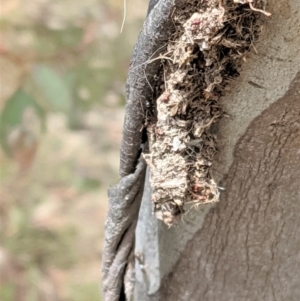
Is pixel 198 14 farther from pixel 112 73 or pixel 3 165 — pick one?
pixel 3 165

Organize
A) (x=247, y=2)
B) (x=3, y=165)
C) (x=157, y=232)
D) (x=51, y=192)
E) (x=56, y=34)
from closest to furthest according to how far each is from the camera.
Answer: (x=247, y=2) < (x=157, y=232) < (x=56, y=34) < (x=3, y=165) < (x=51, y=192)

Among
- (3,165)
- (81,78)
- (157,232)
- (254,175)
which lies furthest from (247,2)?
(3,165)

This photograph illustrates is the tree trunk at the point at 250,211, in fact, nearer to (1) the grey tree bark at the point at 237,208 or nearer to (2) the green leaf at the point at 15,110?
(1) the grey tree bark at the point at 237,208

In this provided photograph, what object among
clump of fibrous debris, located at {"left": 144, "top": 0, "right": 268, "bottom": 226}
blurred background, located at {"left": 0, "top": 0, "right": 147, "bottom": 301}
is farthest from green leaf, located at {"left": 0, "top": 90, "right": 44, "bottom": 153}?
clump of fibrous debris, located at {"left": 144, "top": 0, "right": 268, "bottom": 226}

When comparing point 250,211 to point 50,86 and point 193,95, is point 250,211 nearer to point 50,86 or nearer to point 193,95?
point 193,95

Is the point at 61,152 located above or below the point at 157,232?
below

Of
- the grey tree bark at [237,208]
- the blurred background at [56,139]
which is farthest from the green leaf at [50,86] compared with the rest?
the grey tree bark at [237,208]

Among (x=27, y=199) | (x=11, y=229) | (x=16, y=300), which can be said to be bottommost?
(x=16, y=300)
